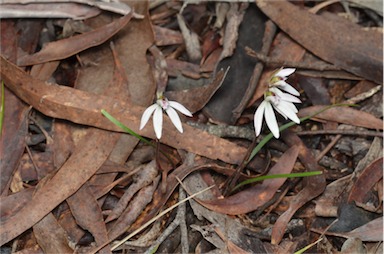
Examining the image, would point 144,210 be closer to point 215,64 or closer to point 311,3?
point 215,64

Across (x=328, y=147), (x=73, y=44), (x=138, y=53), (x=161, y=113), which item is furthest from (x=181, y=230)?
(x=73, y=44)

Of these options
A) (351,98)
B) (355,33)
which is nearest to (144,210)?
(351,98)

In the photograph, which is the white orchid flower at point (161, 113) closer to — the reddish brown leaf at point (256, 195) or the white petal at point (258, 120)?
the white petal at point (258, 120)

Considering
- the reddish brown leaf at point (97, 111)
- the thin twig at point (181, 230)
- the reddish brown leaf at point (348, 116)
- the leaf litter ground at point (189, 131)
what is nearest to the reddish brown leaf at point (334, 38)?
the leaf litter ground at point (189, 131)

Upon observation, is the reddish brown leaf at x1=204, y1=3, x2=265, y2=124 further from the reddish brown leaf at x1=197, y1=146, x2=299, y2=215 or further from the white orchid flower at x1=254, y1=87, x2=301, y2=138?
the white orchid flower at x1=254, y1=87, x2=301, y2=138

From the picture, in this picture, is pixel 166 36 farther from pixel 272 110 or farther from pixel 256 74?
pixel 272 110

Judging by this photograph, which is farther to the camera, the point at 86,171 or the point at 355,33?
the point at 355,33
